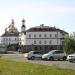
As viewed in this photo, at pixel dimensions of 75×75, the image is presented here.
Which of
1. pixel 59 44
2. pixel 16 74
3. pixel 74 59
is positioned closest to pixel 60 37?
pixel 59 44

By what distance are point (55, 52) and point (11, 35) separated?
378ft

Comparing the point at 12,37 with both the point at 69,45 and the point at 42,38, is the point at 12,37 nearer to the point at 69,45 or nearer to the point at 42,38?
the point at 42,38

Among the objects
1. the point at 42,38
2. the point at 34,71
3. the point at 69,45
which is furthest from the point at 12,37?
the point at 34,71

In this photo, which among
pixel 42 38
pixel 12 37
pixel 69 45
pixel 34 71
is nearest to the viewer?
pixel 34 71

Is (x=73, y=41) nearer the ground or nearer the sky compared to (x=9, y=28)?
nearer the ground

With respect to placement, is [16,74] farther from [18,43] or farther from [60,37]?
[18,43]

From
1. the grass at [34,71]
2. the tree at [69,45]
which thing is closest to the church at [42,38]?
the tree at [69,45]

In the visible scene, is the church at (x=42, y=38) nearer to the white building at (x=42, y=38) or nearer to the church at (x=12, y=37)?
the white building at (x=42, y=38)

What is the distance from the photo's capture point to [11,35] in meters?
168

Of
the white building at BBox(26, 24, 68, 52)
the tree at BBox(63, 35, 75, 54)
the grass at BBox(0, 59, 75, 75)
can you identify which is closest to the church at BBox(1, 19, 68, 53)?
the white building at BBox(26, 24, 68, 52)

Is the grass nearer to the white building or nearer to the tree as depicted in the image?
the tree

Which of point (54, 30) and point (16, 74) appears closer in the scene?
point (16, 74)

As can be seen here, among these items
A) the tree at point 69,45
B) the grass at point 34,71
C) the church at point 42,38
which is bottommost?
the grass at point 34,71

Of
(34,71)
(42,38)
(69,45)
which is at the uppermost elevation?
(42,38)
